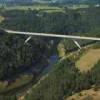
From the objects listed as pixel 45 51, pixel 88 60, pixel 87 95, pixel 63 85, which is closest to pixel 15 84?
pixel 63 85

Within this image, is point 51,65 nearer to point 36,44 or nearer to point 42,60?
point 42,60

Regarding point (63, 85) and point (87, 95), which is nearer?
point (87, 95)

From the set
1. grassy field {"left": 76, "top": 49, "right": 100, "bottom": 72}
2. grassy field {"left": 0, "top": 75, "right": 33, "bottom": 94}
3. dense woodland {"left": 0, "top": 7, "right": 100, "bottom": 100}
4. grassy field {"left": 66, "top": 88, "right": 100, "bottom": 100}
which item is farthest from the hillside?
grassy field {"left": 76, "top": 49, "right": 100, "bottom": 72}

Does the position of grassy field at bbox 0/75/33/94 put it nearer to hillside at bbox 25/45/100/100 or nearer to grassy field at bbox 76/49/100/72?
hillside at bbox 25/45/100/100

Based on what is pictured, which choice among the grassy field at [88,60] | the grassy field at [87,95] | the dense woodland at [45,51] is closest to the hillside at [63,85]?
the dense woodland at [45,51]

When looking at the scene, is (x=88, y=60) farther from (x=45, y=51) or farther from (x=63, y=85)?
(x=63, y=85)

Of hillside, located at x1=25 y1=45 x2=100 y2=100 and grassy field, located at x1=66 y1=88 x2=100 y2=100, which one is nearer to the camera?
hillside, located at x1=25 y1=45 x2=100 y2=100

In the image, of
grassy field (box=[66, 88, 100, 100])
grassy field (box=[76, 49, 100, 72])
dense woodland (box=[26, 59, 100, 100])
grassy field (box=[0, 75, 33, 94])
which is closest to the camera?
dense woodland (box=[26, 59, 100, 100])
